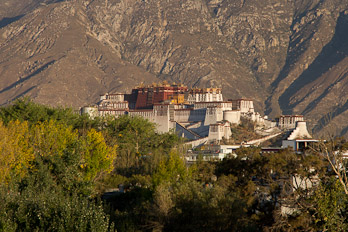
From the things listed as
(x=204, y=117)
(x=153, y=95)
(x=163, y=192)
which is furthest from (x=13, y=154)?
(x=153, y=95)

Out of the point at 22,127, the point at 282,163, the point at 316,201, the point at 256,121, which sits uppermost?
the point at 256,121

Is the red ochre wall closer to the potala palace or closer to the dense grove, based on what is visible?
the potala palace

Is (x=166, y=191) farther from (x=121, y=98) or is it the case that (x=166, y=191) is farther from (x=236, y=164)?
(x=121, y=98)

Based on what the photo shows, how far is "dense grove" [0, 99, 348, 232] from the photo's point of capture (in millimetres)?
33562

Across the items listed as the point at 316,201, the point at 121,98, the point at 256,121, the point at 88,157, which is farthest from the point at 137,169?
the point at 121,98

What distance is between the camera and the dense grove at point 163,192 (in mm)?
33562

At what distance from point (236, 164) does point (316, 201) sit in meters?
16.5

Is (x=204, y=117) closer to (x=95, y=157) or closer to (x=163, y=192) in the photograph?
(x=95, y=157)

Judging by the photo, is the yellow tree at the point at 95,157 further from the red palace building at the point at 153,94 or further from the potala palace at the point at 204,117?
the red palace building at the point at 153,94

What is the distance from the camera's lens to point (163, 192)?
4150cm

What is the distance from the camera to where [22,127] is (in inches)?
2259

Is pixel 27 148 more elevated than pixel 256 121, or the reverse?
pixel 256 121

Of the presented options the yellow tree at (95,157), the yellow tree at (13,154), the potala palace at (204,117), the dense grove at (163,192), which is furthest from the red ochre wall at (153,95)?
the yellow tree at (13,154)

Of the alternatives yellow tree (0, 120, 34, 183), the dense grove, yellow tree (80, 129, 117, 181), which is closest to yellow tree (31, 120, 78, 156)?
the dense grove
